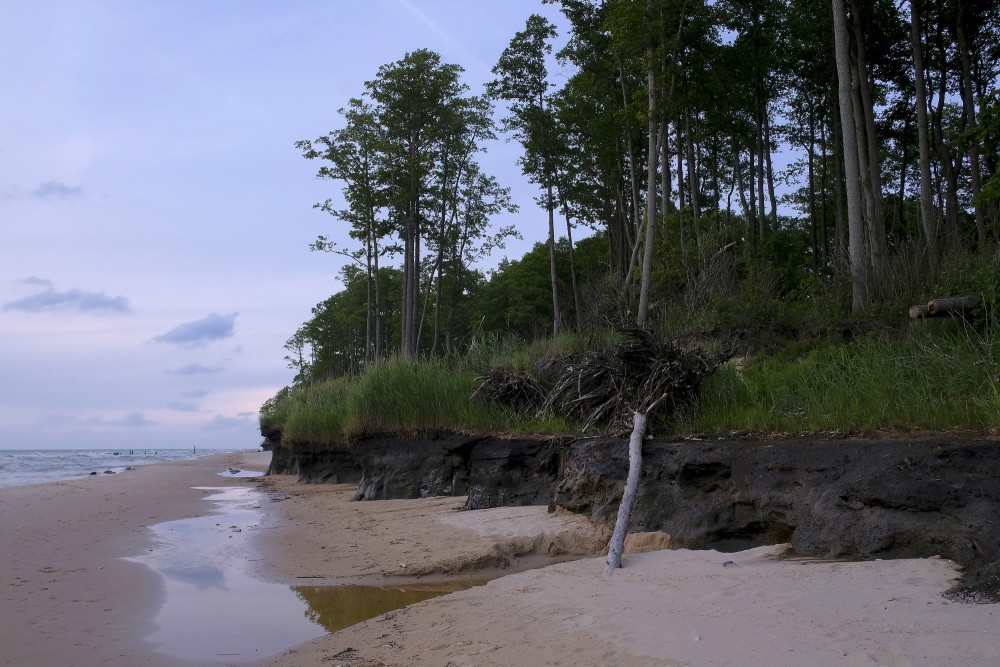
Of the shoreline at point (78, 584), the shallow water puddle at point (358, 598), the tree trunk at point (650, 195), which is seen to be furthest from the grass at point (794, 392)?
the shoreline at point (78, 584)

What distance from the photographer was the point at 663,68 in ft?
48.6

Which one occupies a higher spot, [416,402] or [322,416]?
[416,402]

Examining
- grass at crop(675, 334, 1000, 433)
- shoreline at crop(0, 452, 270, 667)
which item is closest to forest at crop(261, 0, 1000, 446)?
grass at crop(675, 334, 1000, 433)

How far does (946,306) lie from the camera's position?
6.76 meters

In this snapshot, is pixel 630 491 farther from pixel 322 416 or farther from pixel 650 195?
pixel 322 416

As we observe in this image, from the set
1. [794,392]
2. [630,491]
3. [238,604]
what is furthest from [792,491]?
[238,604]

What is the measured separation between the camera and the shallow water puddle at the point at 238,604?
188 inches

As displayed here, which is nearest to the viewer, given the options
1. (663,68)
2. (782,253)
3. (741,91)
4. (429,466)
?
(429,466)

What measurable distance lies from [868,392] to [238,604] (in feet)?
19.4

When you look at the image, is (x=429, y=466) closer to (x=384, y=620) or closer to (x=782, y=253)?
(x=384, y=620)

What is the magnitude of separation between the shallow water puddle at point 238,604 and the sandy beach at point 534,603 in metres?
0.18

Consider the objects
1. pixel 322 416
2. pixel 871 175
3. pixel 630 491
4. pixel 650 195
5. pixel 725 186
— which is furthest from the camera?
pixel 725 186

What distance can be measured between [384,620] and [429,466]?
629 cm

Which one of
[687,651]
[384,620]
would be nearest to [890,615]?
[687,651]
